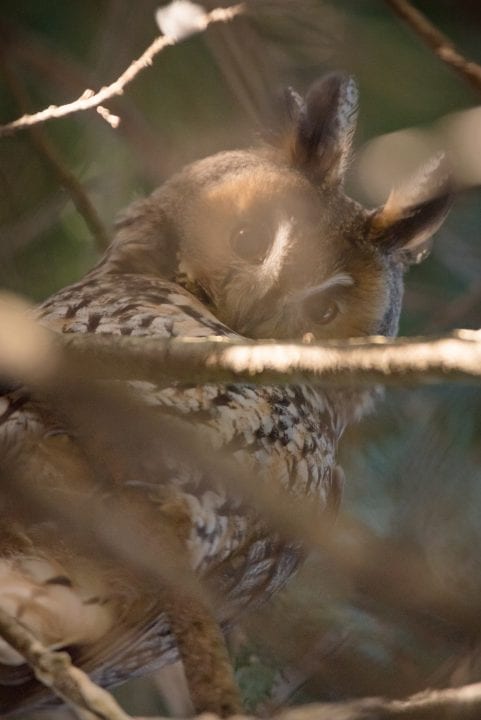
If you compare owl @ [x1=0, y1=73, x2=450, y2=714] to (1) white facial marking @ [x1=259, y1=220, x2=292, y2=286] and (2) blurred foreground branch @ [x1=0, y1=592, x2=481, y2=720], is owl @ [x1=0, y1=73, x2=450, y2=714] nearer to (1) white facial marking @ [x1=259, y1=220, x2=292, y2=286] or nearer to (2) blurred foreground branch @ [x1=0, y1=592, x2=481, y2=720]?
(1) white facial marking @ [x1=259, y1=220, x2=292, y2=286]

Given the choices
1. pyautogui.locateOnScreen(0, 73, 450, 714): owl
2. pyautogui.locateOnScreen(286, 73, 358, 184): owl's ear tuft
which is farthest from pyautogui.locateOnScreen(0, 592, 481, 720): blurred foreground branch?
pyautogui.locateOnScreen(286, 73, 358, 184): owl's ear tuft

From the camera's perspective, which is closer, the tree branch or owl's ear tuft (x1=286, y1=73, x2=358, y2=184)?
the tree branch

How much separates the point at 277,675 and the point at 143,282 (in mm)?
693

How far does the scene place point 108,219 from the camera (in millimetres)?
2449

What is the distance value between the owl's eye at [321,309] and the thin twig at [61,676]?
3.36ft

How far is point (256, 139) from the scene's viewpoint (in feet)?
7.30

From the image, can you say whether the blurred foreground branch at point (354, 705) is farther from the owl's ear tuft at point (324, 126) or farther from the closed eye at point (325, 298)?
the owl's ear tuft at point (324, 126)

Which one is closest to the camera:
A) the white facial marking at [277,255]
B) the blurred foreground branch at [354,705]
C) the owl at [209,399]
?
the blurred foreground branch at [354,705]

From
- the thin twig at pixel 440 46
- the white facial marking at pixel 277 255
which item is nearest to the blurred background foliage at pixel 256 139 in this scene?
the white facial marking at pixel 277 255

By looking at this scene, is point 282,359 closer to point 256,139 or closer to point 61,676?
point 61,676

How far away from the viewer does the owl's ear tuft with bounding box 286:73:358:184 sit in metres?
2.00

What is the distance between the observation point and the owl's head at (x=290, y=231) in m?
2.00

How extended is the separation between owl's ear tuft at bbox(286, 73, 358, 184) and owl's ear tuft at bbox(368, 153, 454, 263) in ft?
0.36

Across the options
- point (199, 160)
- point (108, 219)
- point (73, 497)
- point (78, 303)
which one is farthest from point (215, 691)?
point (108, 219)
